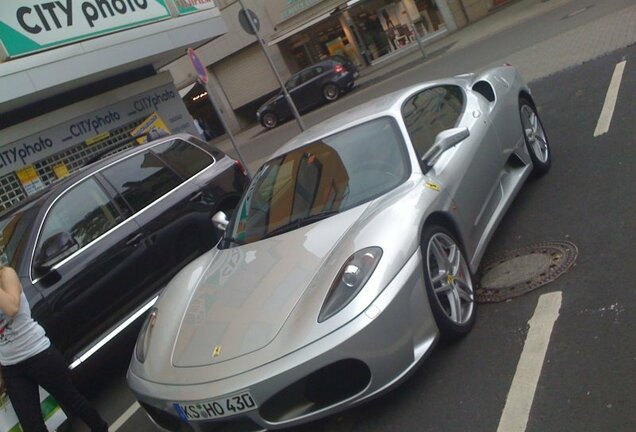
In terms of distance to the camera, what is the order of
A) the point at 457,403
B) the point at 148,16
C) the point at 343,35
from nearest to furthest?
the point at 457,403 < the point at 148,16 < the point at 343,35

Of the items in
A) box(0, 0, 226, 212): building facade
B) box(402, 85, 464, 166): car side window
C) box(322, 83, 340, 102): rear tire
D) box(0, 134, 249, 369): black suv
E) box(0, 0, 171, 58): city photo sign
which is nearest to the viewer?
box(402, 85, 464, 166): car side window

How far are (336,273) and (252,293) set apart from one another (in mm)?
535

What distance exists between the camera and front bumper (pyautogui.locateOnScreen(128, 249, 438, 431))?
9.88 feet

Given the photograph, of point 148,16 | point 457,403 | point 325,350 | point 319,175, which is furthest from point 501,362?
point 148,16

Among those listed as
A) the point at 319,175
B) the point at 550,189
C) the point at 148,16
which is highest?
→ the point at 148,16

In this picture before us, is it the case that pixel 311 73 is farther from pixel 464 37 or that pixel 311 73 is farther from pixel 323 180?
pixel 323 180

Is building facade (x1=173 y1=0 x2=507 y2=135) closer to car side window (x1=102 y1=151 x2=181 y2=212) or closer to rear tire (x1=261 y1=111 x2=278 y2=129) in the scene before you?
rear tire (x1=261 y1=111 x2=278 y2=129)

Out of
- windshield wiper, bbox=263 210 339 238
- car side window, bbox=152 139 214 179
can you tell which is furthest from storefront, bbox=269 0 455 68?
windshield wiper, bbox=263 210 339 238

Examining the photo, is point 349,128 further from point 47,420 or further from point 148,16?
point 148,16

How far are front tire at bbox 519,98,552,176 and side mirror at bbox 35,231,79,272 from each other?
3.83m

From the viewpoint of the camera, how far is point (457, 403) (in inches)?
126

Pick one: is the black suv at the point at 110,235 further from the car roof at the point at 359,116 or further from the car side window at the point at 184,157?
the car roof at the point at 359,116

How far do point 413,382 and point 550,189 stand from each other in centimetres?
269

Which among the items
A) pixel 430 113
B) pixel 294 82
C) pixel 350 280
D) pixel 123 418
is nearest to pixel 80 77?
pixel 123 418
